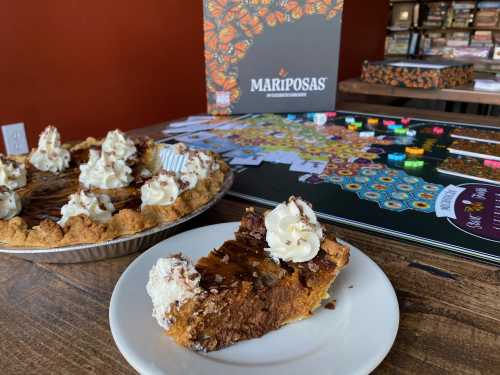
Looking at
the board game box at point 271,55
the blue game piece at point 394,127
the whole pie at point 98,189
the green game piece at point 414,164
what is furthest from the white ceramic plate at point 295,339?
the board game box at point 271,55

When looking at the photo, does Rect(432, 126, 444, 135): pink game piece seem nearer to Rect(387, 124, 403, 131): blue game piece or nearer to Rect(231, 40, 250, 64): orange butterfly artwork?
Rect(387, 124, 403, 131): blue game piece

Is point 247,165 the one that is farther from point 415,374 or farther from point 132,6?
point 132,6

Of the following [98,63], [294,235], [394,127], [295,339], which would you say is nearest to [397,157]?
[394,127]

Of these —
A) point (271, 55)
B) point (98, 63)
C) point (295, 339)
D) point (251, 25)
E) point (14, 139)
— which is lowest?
point (14, 139)

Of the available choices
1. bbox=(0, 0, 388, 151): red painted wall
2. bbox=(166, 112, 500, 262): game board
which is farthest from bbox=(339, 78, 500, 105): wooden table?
bbox=(0, 0, 388, 151): red painted wall

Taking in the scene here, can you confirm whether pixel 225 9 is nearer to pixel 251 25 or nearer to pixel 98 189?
pixel 251 25

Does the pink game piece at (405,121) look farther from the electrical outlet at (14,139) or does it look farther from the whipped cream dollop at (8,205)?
the electrical outlet at (14,139)
